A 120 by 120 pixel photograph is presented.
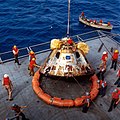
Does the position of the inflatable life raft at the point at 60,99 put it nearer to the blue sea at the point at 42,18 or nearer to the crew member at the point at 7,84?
the crew member at the point at 7,84

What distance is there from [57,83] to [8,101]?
4493 millimetres

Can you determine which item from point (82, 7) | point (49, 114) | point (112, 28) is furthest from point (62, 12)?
point (49, 114)

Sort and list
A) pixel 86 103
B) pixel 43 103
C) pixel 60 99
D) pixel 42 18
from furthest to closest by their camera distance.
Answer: pixel 42 18
pixel 43 103
pixel 60 99
pixel 86 103

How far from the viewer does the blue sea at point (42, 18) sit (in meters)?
35.4

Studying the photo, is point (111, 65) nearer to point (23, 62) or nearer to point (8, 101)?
point (23, 62)

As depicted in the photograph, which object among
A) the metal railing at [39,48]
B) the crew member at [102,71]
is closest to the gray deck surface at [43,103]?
the crew member at [102,71]

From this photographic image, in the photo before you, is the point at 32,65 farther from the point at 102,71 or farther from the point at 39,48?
the point at 102,71

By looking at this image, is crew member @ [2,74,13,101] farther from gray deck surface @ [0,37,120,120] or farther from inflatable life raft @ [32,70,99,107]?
inflatable life raft @ [32,70,99,107]

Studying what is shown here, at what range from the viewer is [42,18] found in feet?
140

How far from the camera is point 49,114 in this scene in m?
16.9

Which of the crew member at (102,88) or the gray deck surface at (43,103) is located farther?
the crew member at (102,88)

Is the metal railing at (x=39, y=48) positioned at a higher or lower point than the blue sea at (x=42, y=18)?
higher

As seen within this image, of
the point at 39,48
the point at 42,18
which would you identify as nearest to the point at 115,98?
the point at 39,48

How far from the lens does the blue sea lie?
116ft
